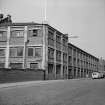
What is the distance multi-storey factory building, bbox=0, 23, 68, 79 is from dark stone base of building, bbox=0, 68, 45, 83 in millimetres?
2214

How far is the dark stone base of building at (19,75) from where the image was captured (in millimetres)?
26141

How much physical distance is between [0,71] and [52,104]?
57.9 feet

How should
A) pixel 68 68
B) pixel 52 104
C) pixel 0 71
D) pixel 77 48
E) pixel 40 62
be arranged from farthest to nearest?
pixel 77 48 → pixel 68 68 → pixel 40 62 → pixel 0 71 → pixel 52 104

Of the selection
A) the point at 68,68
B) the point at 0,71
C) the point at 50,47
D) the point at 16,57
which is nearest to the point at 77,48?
the point at 68,68

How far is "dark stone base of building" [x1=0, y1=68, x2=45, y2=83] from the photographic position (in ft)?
85.8

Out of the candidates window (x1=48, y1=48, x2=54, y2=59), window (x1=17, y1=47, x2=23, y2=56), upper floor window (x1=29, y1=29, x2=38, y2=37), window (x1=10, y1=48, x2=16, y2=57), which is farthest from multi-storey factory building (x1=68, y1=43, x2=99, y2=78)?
window (x1=10, y1=48, x2=16, y2=57)

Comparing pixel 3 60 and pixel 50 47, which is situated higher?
pixel 50 47

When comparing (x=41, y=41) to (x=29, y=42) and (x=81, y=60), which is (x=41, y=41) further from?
(x=81, y=60)

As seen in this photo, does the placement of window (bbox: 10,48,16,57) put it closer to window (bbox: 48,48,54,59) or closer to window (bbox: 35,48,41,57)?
window (bbox: 35,48,41,57)

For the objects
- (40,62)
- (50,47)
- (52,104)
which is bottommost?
(52,104)

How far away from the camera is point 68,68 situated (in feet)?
164

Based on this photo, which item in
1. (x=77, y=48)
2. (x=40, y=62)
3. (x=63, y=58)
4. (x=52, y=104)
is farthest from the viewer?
(x=77, y=48)

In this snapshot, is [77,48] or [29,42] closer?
[29,42]

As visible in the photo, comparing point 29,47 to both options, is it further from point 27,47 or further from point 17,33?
point 17,33
